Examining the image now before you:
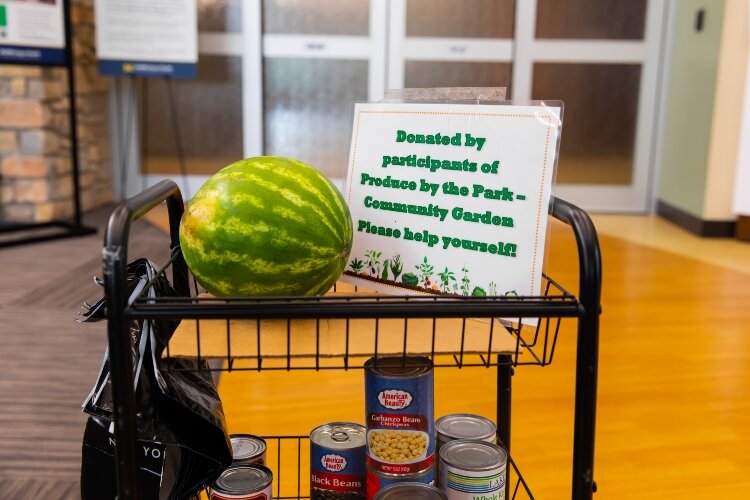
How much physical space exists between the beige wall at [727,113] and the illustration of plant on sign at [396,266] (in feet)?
11.9

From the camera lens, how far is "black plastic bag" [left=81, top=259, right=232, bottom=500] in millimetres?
730

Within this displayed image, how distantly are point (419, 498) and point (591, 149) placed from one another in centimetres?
411

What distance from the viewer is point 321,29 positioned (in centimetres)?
448

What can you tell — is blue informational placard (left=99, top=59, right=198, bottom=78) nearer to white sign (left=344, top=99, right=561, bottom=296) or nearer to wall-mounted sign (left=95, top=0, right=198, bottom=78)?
wall-mounted sign (left=95, top=0, right=198, bottom=78)

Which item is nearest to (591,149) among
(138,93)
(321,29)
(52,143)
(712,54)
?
(712,54)

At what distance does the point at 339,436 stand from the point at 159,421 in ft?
0.89

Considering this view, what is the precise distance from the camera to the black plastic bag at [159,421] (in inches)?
28.8

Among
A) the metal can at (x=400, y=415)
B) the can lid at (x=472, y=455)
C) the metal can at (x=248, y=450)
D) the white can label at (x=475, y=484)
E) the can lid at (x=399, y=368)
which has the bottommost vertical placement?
the metal can at (x=248, y=450)

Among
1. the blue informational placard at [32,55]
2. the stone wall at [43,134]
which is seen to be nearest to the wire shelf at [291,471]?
the blue informational placard at [32,55]

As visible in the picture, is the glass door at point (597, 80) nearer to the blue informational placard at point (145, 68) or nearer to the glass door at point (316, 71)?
the glass door at point (316, 71)

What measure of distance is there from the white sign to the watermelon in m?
0.11

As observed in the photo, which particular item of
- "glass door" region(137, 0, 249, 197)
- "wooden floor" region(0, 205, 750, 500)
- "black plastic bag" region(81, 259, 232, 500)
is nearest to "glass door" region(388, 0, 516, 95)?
"glass door" region(137, 0, 249, 197)

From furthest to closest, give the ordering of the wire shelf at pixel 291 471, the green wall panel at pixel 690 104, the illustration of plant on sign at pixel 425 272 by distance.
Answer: the green wall panel at pixel 690 104
the wire shelf at pixel 291 471
the illustration of plant on sign at pixel 425 272

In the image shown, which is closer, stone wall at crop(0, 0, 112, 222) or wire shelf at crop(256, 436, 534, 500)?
wire shelf at crop(256, 436, 534, 500)
